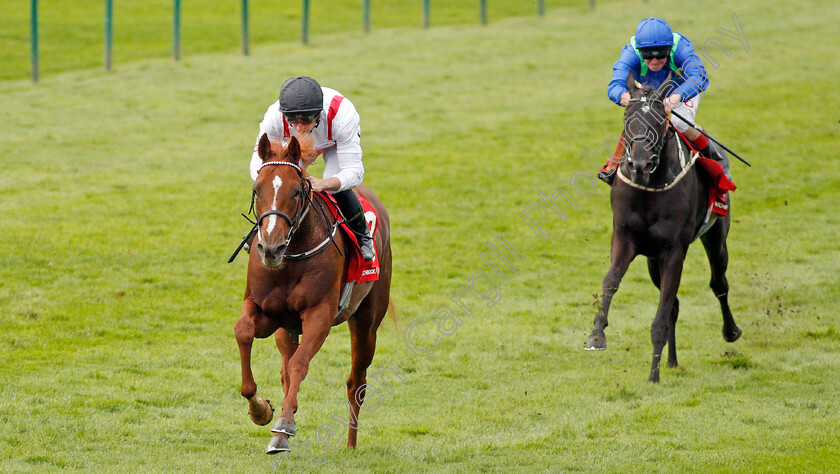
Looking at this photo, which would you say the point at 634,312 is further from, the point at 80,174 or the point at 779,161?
the point at 80,174

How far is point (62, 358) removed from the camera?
914 centimetres

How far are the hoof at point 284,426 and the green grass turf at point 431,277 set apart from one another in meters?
1.06

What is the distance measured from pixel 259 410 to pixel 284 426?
1.56 feet

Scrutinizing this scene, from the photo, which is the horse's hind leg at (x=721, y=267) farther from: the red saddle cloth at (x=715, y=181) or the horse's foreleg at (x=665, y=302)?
the horse's foreleg at (x=665, y=302)

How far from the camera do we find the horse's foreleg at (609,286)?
806 centimetres

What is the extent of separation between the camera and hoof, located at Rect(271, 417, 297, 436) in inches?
220

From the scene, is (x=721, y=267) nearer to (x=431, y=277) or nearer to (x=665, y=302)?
(x=665, y=302)

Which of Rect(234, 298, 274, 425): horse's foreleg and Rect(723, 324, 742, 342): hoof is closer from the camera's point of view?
Rect(234, 298, 274, 425): horse's foreleg

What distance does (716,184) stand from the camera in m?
9.23

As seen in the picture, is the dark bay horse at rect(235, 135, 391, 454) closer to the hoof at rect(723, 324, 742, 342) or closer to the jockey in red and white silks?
the jockey in red and white silks

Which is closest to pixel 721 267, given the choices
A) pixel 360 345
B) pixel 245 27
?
pixel 360 345

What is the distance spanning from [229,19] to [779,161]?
1721 cm

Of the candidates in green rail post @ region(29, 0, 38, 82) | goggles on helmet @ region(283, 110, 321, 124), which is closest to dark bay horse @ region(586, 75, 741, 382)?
goggles on helmet @ region(283, 110, 321, 124)

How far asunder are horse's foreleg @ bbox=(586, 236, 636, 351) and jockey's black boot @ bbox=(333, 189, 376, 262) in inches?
92.8
